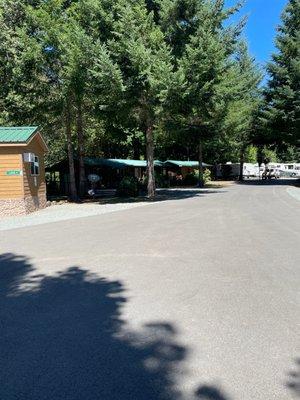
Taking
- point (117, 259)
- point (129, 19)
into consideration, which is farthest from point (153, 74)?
point (117, 259)

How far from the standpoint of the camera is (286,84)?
4128cm

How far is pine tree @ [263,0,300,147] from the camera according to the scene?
38.9m

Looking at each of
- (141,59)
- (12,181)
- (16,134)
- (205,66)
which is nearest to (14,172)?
(12,181)

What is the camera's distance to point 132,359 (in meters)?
3.76

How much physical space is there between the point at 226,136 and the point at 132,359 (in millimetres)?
38643

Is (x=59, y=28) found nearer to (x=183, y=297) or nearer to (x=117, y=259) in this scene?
(x=117, y=259)

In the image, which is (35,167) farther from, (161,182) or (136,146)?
(136,146)

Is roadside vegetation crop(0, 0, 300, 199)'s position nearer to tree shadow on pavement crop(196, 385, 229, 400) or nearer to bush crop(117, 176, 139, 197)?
bush crop(117, 176, 139, 197)

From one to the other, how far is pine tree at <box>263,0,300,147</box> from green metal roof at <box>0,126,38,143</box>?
26.7 m

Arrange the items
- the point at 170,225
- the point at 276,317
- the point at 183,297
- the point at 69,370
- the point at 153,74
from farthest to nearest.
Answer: the point at 153,74
the point at 170,225
the point at 183,297
the point at 276,317
the point at 69,370

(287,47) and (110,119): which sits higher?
(287,47)

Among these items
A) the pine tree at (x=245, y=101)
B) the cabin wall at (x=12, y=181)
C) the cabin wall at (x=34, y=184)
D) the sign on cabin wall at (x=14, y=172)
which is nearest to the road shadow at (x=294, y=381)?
the cabin wall at (x=12, y=181)

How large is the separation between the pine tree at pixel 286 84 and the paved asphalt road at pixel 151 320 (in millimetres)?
32455

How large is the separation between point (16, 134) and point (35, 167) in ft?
7.40
